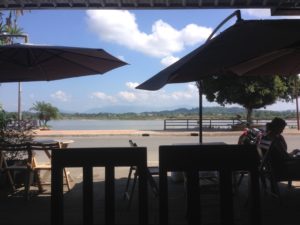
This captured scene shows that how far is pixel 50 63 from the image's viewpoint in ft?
24.0

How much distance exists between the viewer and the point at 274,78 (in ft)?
91.8

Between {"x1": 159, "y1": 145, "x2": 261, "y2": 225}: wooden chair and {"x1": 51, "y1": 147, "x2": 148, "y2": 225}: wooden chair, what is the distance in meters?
0.19

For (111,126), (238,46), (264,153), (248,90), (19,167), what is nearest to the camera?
(238,46)

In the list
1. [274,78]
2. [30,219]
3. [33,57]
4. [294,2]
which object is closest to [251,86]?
[274,78]

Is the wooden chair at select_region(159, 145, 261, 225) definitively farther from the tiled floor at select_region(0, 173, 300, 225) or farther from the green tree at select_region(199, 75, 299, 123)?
the green tree at select_region(199, 75, 299, 123)

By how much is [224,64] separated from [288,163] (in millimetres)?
2648

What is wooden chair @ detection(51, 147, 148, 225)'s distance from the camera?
3568 millimetres

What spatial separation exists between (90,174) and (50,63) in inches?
164

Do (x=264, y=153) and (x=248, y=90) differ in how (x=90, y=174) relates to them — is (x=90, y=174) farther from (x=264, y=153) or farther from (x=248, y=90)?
(x=248, y=90)

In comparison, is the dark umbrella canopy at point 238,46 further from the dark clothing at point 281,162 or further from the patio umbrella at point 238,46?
the dark clothing at point 281,162

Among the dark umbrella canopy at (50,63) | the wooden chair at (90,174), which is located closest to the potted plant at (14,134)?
the dark umbrella canopy at (50,63)

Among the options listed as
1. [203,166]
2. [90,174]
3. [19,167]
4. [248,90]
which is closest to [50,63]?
[19,167]

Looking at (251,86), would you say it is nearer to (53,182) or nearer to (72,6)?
(72,6)

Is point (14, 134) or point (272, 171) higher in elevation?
point (14, 134)
